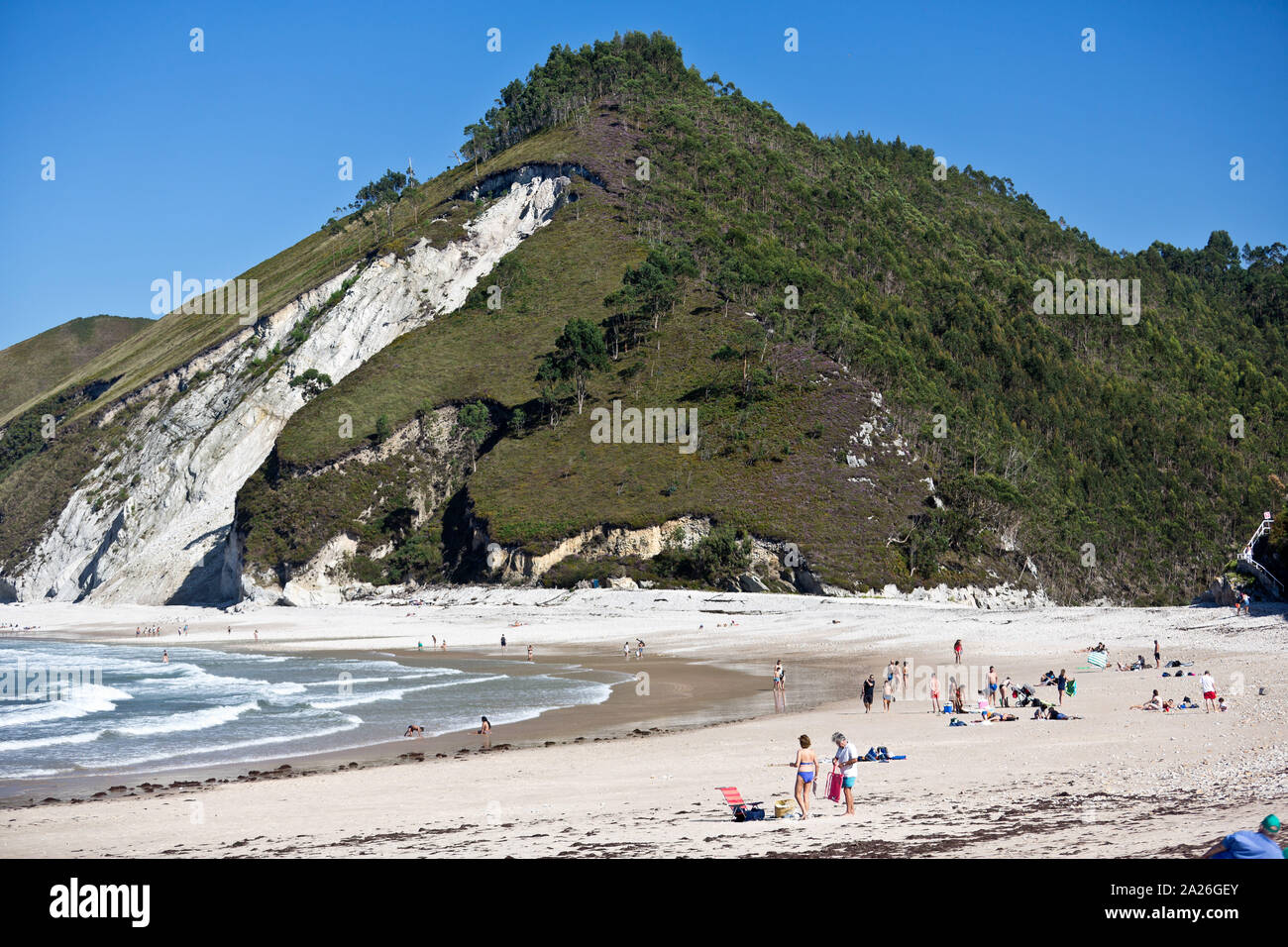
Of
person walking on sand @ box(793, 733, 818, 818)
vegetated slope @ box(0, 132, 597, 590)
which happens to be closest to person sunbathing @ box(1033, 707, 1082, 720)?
person walking on sand @ box(793, 733, 818, 818)

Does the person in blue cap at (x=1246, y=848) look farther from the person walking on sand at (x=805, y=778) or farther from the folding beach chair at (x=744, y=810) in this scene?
the folding beach chair at (x=744, y=810)

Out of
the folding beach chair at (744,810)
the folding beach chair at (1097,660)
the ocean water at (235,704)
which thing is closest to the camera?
the folding beach chair at (744,810)

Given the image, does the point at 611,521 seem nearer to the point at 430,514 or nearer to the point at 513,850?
the point at 430,514

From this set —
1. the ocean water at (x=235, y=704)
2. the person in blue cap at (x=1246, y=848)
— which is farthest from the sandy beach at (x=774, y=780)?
the ocean water at (x=235, y=704)

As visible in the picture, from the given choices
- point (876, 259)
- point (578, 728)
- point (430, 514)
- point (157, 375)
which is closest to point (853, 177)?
point (876, 259)

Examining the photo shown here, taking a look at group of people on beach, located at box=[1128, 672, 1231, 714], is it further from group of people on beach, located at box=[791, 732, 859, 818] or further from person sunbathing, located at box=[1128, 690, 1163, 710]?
group of people on beach, located at box=[791, 732, 859, 818]

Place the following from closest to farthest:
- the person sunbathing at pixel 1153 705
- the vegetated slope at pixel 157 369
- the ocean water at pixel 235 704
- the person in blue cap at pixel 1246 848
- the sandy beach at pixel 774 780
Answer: the person in blue cap at pixel 1246 848 → the sandy beach at pixel 774 780 → the person sunbathing at pixel 1153 705 → the ocean water at pixel 235 704 → the vegetated slope at pixel 157 369
